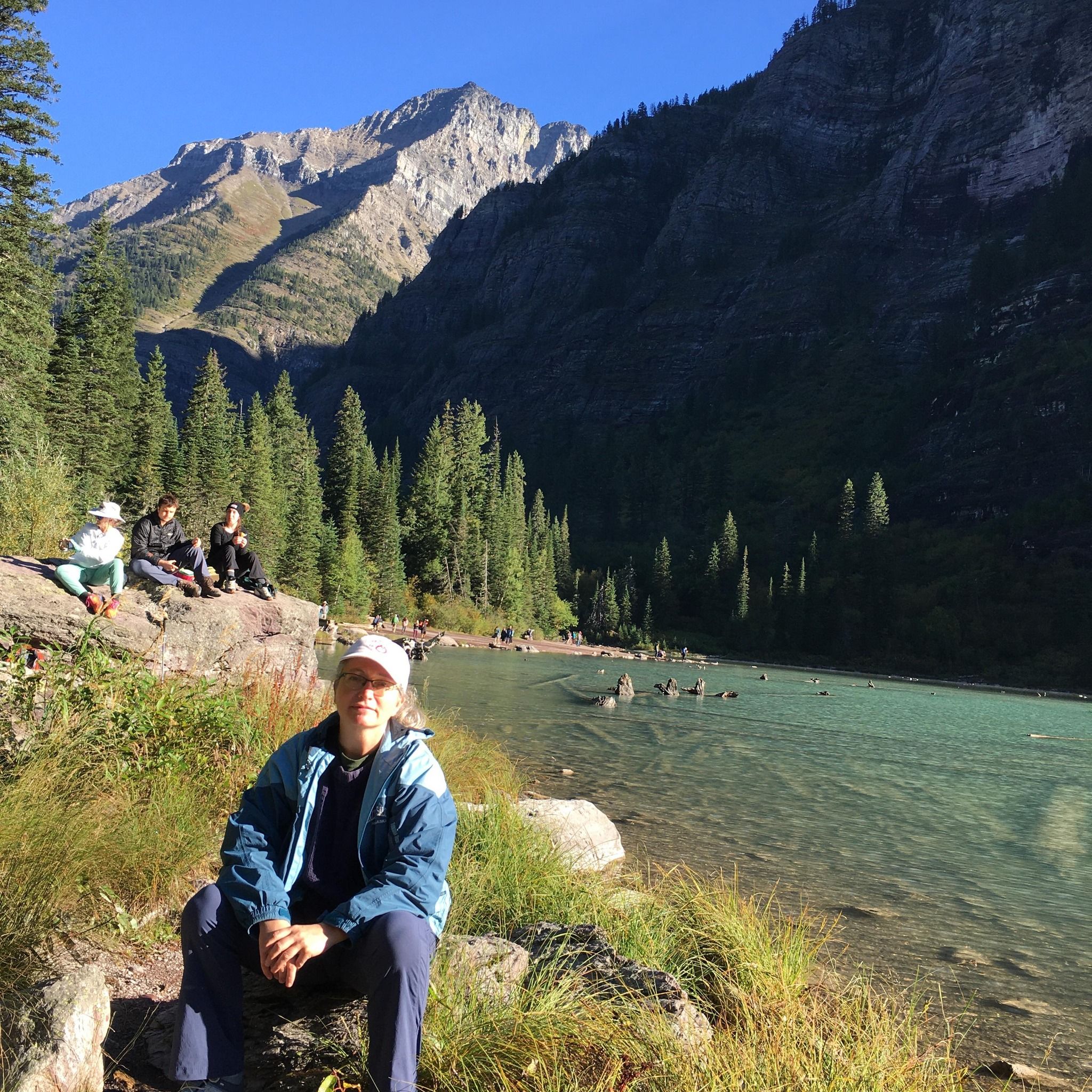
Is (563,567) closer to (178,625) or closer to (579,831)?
(178,625)

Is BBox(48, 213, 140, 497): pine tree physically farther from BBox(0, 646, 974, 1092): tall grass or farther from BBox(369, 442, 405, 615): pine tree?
BBox(0, 646, 974, 1092): tall grass

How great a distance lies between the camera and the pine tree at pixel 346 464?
249 ft

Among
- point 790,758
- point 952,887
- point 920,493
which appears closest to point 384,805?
point 952,887

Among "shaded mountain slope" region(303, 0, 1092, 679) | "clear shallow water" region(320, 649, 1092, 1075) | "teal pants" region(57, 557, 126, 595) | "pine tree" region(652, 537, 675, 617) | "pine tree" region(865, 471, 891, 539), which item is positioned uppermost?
"shaded mountain slope" region(303, 0, 1092, 679)

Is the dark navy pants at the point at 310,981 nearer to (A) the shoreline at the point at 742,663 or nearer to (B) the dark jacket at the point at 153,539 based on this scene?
(B) the dark jacket at the point at 153,539

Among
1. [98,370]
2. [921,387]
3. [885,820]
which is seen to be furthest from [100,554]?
[921,387]

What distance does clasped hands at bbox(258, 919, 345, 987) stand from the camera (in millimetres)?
3098

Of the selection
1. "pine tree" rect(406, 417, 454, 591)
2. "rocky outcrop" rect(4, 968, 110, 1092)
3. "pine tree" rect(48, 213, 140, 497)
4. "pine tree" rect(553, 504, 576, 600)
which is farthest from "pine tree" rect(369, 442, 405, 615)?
"rocky outcrop" rect(4, 968, 110, 1092)

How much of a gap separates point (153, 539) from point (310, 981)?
30.6 ft

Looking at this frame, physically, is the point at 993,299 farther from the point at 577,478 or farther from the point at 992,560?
the point at 577,478

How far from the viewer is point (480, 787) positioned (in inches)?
353

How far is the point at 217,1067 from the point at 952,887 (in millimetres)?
9676

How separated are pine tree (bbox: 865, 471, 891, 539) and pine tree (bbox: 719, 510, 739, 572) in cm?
1764

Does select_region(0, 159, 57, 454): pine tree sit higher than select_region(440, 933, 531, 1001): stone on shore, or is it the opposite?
select_region(0, 159, 57, 454): pine tree
